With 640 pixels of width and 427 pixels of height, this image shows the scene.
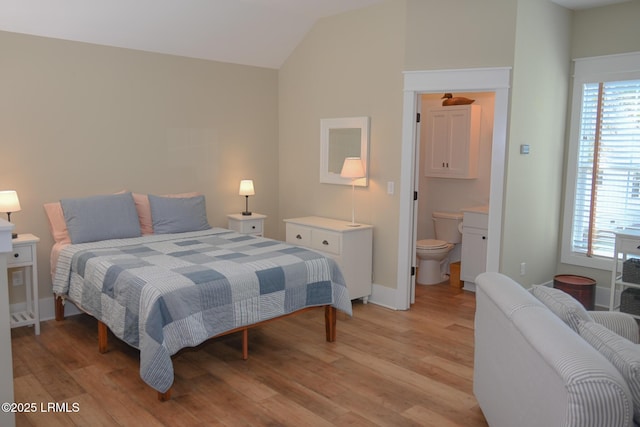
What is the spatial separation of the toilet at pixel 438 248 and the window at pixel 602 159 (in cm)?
125

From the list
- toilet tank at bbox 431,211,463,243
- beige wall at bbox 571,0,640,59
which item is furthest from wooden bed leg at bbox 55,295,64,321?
beige wall at bbox 571,0,640,59

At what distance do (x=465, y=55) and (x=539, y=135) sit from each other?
1.07 m

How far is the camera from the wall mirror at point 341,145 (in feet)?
17.1

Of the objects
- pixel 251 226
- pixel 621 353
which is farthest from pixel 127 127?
pixel 621 353

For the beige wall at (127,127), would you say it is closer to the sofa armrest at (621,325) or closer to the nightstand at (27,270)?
the nightstand at (27,270)

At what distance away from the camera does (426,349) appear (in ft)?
13.2

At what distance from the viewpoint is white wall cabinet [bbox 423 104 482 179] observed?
597 cm

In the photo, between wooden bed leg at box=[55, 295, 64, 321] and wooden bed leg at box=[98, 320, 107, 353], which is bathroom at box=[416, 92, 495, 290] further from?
wooden bed leg at box=[55, 295, 64, 321]

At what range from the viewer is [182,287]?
3.29 metres

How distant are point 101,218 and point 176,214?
701 millimetres

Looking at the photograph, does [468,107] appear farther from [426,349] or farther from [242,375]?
[242,375]

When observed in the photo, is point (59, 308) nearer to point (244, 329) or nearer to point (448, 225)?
point (244, 329)

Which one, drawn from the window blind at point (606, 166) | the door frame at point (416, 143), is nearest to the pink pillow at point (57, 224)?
the door frame at point (416, 143)

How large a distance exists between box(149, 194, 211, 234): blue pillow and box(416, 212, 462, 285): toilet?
7.93ft
